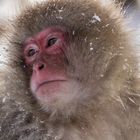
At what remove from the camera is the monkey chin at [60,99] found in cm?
368

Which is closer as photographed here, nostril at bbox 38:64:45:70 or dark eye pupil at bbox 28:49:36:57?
nostril at bbox 38:64:45:70

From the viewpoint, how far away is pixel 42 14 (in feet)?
13.0

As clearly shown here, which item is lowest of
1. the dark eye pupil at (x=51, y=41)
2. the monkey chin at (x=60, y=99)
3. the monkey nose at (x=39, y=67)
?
the monkey chin at (x=60, y=99)

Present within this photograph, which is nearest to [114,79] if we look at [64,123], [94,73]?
[94,73]

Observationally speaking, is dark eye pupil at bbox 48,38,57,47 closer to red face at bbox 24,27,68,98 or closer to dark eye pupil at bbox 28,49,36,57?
red face at bbox 24,27,68,98

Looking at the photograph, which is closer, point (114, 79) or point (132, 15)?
point (114, 79)

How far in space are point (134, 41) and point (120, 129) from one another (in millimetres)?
640

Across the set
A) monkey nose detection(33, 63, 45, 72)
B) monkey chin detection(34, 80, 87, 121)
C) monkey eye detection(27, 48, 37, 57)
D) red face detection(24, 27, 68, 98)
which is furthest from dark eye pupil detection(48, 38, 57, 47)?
monkey chin detection(34, 80, 87, 121)

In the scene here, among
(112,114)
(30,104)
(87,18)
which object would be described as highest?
(87,18)

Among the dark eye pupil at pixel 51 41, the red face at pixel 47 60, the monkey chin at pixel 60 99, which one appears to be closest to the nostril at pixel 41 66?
the red face at pixel 47 60

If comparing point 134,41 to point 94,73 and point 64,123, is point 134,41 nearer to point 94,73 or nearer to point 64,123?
point 94,73

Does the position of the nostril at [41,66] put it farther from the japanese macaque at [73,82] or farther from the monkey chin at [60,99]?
the monkey chin at [60,99]

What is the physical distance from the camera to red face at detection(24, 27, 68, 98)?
3.67 m

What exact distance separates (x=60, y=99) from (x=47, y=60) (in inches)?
10.3
